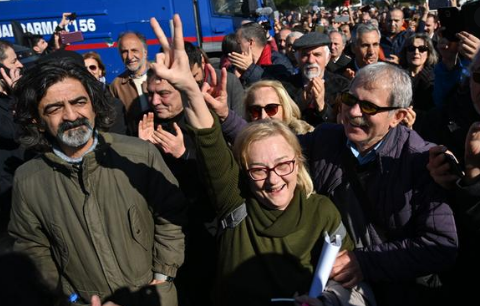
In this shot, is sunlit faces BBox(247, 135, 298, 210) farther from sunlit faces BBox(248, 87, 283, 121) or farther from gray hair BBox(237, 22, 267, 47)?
gray hair BBox(237, 22, 267, 47)

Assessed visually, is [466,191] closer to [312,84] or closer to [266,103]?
[266,103]

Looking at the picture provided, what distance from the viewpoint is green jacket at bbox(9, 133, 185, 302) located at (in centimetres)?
220

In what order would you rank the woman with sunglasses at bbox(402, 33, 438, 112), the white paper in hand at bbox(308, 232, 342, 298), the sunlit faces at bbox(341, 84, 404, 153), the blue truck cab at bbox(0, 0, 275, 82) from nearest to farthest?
1. the white paper in hand at bbox(308, 232, 342, 298)
2. the sunlit faces at bbox(341, 84, 404, 153)
3. the woman with sunglasses at bbox(402, 33, 438, 112)
4. the blue truck cab at bbox(0, 0, 275, 82)

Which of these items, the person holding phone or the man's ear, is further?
the man's ear

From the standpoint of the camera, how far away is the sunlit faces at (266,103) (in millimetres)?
3032

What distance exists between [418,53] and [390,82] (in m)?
2.51

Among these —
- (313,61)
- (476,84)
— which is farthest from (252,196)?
(313,61)

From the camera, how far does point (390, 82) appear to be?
2.20 metres

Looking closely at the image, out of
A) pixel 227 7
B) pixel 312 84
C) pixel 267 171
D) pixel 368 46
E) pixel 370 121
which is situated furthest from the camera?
pixel 227 7

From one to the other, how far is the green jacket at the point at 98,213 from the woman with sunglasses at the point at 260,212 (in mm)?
431

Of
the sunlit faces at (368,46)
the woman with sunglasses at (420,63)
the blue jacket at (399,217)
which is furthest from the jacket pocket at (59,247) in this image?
the sunlit faces at (368,46)

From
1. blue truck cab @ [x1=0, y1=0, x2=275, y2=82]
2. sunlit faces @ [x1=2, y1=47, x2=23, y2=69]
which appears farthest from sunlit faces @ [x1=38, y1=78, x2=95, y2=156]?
blue truck cab @ [x1=0, y1=0, x2=275, y2=82]

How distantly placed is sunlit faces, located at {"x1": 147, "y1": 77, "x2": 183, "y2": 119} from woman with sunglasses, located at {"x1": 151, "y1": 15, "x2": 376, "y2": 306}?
3.42 feet

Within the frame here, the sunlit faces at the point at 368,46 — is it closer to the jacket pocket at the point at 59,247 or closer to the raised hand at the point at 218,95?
the raised hand at the point at 218,95
